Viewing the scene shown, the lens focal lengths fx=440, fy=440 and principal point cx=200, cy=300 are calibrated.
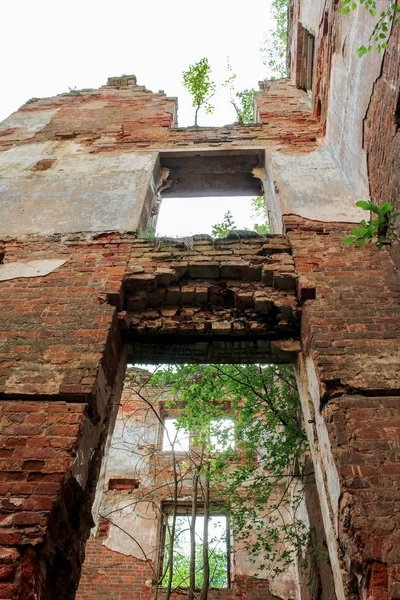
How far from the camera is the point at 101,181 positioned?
5027 mm

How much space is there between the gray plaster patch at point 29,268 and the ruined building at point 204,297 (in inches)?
0.6

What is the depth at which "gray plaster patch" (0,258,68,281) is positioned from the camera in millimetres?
3762

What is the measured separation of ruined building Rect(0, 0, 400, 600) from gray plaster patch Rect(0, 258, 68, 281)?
0.02 meters

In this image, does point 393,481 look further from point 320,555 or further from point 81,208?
point 81,208

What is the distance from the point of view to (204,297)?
3713 mm

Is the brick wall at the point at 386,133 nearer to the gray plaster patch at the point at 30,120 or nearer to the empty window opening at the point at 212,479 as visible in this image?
the empty window opening at the point at 212,479

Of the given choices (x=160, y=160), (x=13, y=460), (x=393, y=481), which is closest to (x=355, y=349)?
(x=393, y=481)

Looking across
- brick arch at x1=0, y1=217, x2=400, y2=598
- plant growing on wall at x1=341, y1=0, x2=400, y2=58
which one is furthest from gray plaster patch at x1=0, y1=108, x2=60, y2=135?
plant growing on wall at x1=341, y1=0, x2=400, y2=58

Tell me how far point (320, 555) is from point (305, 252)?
312 cm

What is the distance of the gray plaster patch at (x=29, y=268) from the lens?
3762 millimetres

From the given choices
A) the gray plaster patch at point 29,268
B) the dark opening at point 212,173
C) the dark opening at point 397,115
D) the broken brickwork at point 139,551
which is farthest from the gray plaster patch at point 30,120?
the dark opening at point 397,115

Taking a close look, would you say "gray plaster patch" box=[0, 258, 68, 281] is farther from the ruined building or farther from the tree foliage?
the tree foliage

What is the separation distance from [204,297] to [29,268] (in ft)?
5.07

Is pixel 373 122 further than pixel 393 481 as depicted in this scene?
Yes
